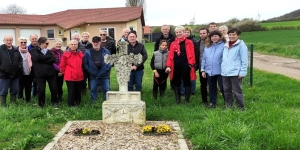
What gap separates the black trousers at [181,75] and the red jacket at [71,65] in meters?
2.21

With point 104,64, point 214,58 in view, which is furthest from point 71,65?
point 214,58

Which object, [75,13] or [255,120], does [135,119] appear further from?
[75,13]

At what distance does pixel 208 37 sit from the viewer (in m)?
7.46

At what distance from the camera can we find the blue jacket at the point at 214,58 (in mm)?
7340

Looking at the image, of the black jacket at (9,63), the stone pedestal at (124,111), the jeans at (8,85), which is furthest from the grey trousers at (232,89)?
the jeans at (8,85)

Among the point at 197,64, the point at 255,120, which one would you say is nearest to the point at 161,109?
the point at 197,64

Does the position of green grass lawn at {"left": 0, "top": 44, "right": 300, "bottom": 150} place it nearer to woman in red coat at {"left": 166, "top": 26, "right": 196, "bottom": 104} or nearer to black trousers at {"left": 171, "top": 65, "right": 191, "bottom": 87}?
black trousers at {"left": 171, "top": 65, "right": 191, "bottom": 87}

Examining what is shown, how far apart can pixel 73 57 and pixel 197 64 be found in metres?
2.92

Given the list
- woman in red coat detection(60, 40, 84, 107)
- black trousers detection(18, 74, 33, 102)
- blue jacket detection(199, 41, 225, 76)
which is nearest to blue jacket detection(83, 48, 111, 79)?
woman in red coat detection(60, 40, 84, 107)

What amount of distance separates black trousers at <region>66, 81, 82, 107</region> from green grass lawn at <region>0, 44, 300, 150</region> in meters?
0.17

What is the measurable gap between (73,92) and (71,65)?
0.65 m

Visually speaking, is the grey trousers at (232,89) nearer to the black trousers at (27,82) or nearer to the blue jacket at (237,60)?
the blue jacket at (237,60)

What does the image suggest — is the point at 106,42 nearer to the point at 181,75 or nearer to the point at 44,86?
the point at 44,86

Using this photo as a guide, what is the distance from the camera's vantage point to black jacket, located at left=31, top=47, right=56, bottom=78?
7.54 m
